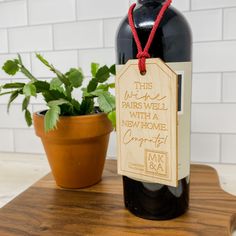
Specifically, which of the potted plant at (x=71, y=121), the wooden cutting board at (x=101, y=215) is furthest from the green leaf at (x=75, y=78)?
Result: the wooden cutting board at (x=101, y=215)

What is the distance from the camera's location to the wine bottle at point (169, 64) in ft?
1.43

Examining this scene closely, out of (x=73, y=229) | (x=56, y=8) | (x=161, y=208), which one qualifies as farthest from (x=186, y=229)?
(x=56, y=8)

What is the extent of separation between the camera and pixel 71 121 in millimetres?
564

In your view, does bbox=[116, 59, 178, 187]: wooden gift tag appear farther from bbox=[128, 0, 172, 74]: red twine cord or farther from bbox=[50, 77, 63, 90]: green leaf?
bbox=[50, 77, 63, 90]: green leaf

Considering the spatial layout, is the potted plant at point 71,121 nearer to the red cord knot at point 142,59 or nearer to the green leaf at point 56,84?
the green leaf at point 56,84

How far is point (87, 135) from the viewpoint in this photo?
578 mm

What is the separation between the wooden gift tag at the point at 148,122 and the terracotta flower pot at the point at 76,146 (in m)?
0.11

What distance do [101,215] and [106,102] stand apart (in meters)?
0.20

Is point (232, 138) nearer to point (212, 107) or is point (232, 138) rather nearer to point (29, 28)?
point (212, 107)

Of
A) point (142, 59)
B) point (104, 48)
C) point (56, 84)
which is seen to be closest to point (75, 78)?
point (56, 84)

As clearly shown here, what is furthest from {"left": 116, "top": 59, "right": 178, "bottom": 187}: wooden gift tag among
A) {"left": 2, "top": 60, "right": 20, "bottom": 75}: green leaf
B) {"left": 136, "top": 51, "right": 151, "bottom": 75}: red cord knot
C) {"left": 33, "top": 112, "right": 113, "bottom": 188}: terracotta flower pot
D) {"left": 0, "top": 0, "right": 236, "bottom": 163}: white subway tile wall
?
{"left": 0, "top": 0, "right": 236, "bottom": 163}: white subway tile wall

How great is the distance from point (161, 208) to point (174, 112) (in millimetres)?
164

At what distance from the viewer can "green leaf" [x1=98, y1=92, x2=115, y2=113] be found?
0.54 metres

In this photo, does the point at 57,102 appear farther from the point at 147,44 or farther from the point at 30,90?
the point at 147,44
